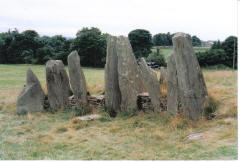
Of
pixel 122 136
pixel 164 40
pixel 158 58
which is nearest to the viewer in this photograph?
pixel 122 136

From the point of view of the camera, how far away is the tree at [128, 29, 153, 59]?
1969 cm

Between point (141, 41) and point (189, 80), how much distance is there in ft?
42.6

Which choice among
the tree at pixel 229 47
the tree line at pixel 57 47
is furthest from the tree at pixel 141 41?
the tree at pixel 229 47

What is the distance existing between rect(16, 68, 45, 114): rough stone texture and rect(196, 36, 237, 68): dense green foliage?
6.66 m

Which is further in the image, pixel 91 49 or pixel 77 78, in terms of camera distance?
pixel 91 49

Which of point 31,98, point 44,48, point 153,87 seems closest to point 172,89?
point 153,87

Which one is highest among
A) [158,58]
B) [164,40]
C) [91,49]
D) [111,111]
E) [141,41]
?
[141,41]

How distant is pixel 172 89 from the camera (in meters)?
8.32

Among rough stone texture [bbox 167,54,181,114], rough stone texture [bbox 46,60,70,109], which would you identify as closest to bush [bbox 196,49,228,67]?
rough stone texture [bbox 167,54,181,114]

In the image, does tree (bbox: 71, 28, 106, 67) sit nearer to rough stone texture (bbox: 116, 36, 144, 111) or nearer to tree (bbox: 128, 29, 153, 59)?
tree (bbox: 128, 29, 153, 59)

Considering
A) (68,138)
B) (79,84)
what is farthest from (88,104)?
(68,138)

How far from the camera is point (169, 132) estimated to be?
7.07 m

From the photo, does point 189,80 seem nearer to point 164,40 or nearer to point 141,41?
point 164,40

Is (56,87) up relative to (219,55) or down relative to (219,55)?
down
